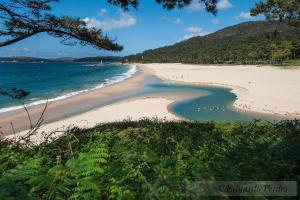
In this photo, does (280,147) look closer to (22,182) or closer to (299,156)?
(299,156)

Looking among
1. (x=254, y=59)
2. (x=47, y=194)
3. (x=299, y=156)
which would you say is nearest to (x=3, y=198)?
(x=47, y=194)

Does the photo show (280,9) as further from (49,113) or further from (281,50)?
(281,50)

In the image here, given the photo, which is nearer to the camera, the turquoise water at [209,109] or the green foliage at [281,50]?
the turquoise water at [209,109]

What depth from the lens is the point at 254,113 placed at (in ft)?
77.5

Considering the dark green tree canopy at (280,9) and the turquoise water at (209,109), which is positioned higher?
the dark green tree canopy at (280,9)

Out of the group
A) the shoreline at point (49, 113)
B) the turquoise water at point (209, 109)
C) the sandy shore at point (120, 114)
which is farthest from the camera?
the shoreline at point (49, 113)

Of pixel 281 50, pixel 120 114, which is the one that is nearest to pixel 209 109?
pixel 120 114

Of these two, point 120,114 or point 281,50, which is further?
point 281,50

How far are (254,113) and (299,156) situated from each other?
20888mm

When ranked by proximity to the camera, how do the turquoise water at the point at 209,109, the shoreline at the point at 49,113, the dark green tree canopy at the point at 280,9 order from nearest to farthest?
1. the dark green tree canopy at the point at 280,9
2. the turquoise water at the point at 209,109
3. the shoreline at the point at 49,113

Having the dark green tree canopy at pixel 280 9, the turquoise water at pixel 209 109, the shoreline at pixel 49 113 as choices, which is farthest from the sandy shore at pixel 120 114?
the dark green tree canopy at pixel 280 9

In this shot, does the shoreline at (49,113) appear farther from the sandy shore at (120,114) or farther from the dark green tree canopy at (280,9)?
the dark green tree canopy at (280,9)

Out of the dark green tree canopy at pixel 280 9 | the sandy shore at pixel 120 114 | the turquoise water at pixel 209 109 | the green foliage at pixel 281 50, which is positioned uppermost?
the dark green tree canopy at pixel 280 9

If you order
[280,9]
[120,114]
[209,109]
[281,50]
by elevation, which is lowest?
[209,109]
